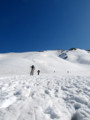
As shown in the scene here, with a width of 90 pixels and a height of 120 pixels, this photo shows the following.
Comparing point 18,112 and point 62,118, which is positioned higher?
point 18,112

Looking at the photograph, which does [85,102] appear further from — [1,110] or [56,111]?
[1,110]

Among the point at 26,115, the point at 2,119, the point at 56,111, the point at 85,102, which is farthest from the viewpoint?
the point at 85,102

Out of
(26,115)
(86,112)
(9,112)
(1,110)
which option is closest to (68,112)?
(86,112)

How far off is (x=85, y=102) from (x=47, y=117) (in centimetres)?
166

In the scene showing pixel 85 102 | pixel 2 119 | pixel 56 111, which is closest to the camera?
pixel 2 119

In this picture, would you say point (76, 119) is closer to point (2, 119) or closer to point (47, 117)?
point (47, 117)

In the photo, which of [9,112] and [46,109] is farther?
[46,109]

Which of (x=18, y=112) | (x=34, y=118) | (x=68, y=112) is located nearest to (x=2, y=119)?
(x=18, y=112)

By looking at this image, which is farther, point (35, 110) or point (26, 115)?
point (35, 110)

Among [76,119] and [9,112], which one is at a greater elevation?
[9,112]

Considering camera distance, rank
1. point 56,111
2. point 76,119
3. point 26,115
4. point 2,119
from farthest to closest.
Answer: point 56,111, point 76,119, point 26,115, point 2,119

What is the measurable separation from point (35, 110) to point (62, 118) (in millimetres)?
734

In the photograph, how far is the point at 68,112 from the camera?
241 centimetres

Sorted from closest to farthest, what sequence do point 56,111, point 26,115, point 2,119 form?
point 2,119
point 26,115
point 56,111
